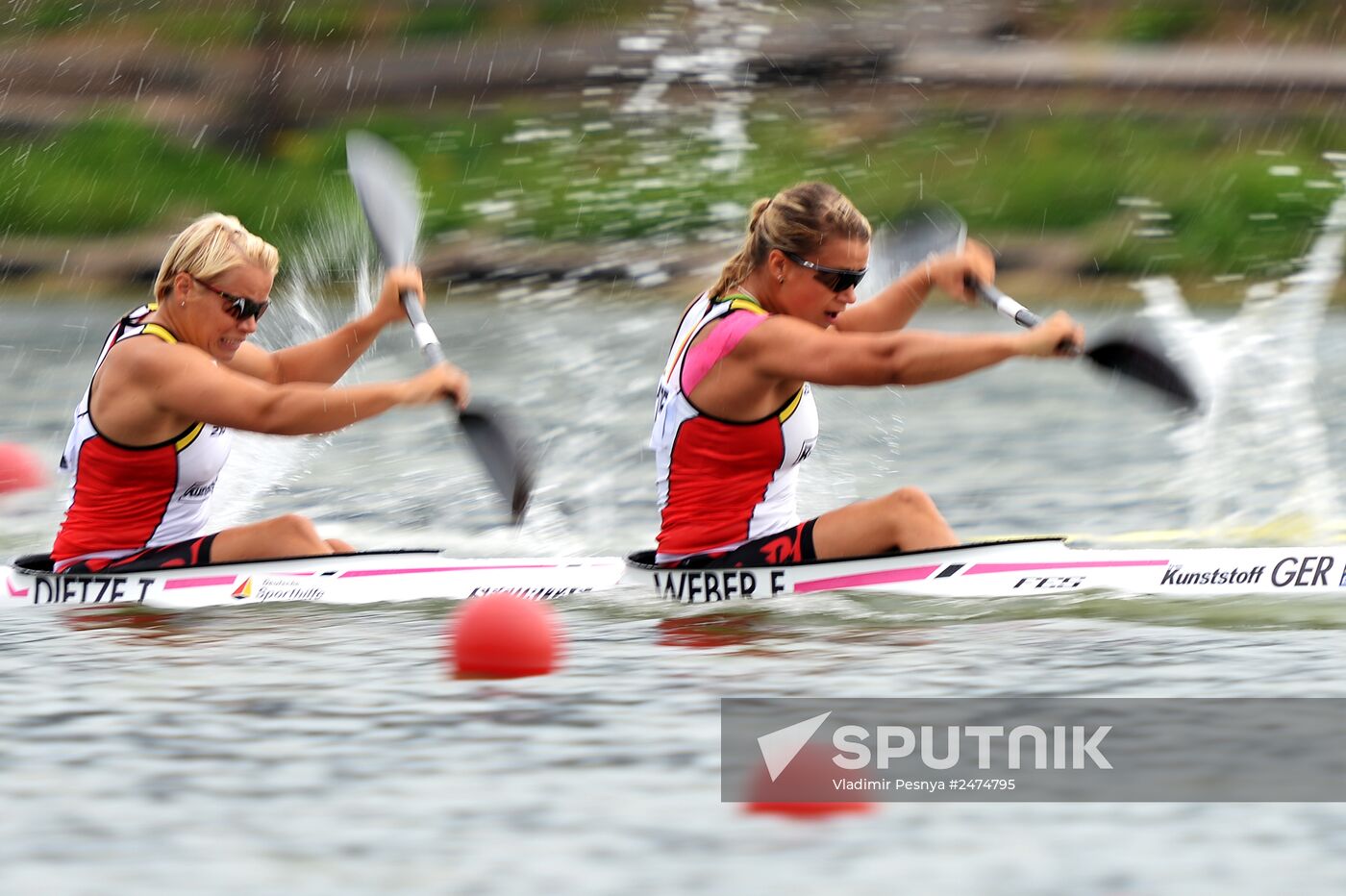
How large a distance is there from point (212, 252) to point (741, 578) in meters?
1.85

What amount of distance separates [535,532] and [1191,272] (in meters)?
13.0

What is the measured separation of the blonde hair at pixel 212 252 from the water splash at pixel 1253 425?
9.95 feet

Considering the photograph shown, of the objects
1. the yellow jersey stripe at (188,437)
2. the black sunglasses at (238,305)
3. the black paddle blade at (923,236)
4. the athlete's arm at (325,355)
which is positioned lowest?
the yellow jersey stripe at (188,437)

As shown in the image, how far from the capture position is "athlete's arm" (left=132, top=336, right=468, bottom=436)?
6262 mm

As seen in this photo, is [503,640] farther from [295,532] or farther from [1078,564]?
[1078,564]

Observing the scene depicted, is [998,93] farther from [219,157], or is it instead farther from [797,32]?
[219,157]

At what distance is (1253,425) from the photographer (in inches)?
464

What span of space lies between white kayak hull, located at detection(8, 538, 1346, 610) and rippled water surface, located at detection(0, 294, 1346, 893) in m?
0.07

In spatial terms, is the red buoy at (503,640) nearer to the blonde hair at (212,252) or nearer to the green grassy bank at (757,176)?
the blonde hair at (212,252)

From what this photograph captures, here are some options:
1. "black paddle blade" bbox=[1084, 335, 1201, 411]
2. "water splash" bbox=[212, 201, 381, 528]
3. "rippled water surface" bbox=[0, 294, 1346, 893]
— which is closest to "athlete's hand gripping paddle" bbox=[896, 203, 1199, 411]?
"black paddle blade" bbox=[1084, 335, 1201, 411]

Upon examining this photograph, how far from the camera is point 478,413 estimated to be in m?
7.06

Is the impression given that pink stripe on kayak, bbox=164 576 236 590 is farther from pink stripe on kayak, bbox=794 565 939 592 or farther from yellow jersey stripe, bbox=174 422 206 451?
pink stripe on kayak, bbox=794 565 939 592

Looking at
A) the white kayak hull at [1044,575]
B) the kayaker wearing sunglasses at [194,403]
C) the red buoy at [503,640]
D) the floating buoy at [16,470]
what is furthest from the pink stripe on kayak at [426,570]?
the floating buoy at [16,470]

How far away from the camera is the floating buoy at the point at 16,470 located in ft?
31.8
